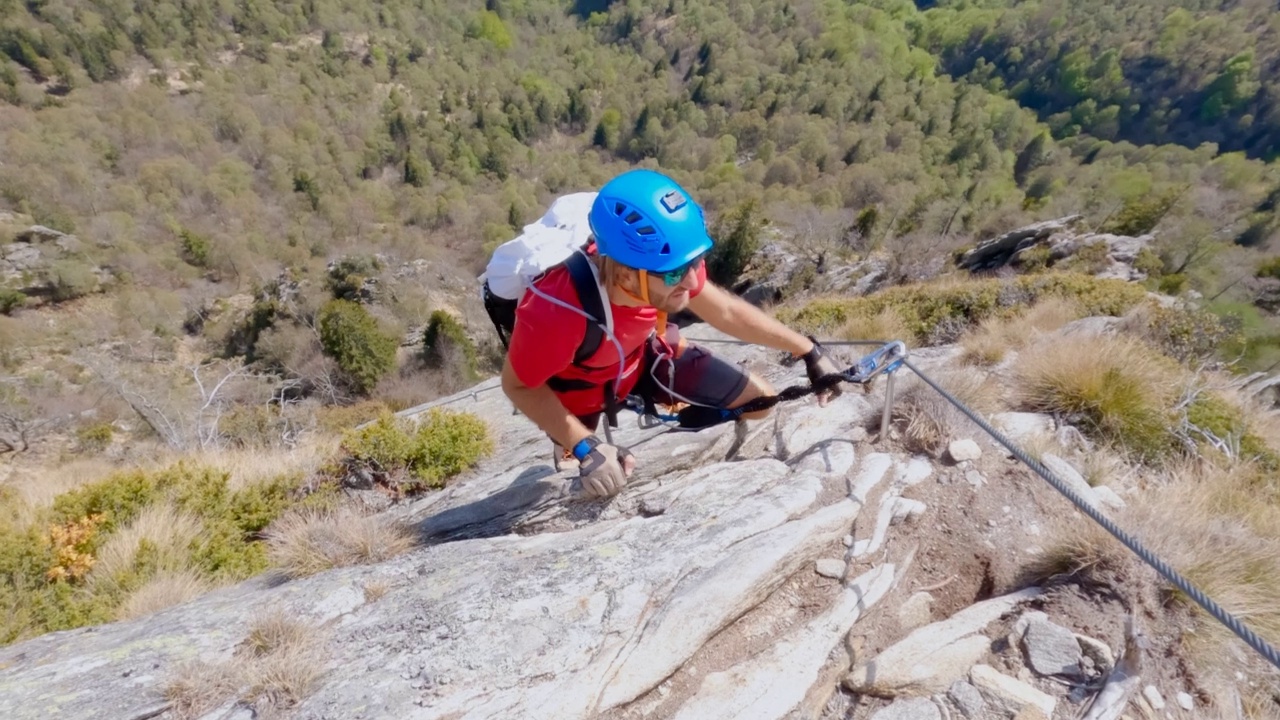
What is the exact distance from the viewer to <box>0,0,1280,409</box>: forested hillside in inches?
1684

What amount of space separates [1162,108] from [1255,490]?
124044 millimetres

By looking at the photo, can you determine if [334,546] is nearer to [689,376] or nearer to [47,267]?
[689,376]

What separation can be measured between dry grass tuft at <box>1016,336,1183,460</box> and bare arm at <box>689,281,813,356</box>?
225cm

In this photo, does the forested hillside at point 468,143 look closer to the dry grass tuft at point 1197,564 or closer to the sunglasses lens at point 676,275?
the dry grass tuft at point 1197,564

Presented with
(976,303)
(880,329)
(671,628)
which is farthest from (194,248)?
(671,628)

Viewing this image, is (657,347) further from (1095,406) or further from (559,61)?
(559,61)

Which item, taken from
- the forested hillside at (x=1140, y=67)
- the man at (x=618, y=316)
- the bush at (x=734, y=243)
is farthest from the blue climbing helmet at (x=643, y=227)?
the forested hillside at (x=1140, y=67)

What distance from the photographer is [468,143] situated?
8944cm

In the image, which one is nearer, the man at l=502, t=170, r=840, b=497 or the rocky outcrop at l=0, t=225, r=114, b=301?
the man at l=502, t=170, r=840, b=497

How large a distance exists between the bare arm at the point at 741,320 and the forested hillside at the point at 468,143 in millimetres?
22497

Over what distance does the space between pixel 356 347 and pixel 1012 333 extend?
23.9m

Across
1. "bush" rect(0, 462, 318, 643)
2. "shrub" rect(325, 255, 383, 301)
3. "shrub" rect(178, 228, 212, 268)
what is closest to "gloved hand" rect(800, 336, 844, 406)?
"bush" rect(0, 462, 318, 643)

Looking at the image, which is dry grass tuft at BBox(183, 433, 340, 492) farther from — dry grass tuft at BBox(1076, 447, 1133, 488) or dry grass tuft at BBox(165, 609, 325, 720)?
dry grass tuft at BBox(1076, 447, 1133, 488)

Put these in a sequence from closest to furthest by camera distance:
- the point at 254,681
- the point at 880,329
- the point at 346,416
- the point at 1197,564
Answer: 1. the point at 254,681
2. the point at 1197,564
3. the point at 880,329
4. the point at 346,416
